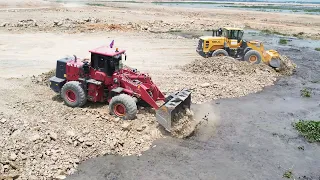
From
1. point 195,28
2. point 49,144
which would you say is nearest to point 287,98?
point 49,144

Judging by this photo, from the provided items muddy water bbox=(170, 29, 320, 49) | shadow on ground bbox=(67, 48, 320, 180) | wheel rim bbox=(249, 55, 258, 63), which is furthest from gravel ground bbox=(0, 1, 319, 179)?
muddy water bbox=(170, 29, 320, 49)

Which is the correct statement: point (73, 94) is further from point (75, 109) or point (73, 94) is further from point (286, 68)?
point (286, 68)

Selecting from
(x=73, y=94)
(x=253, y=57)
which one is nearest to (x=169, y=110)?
(x=73, y=94)

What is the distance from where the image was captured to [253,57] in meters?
21.6

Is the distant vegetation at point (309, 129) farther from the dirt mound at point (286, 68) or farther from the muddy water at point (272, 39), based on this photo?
the muddy water at point (272, 39)

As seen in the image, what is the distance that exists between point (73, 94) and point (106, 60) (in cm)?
187

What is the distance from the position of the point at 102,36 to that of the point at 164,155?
2085cm

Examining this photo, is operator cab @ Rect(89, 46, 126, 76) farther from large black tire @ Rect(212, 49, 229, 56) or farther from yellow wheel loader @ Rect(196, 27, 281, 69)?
yellow wheel loader @ Rect(196, 27, 281, 69)

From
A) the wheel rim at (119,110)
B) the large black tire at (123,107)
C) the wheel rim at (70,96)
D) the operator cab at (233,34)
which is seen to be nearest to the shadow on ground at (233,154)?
the large black tire at (123,107)

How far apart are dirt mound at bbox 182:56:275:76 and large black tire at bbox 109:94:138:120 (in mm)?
8400

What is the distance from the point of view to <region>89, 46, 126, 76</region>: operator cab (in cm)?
1216

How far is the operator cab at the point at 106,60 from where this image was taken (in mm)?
12164

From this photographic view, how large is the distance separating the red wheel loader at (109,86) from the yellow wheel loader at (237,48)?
9996mm

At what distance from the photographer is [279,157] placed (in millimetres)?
10984
